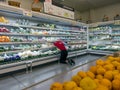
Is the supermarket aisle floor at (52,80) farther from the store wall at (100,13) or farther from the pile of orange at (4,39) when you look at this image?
the store wall at (100,13)

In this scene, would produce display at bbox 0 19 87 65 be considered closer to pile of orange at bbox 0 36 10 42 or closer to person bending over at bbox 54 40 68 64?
pile of orange at bbox 0 36 10 42

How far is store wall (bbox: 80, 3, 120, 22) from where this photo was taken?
933 cm

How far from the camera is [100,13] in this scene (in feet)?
33.2

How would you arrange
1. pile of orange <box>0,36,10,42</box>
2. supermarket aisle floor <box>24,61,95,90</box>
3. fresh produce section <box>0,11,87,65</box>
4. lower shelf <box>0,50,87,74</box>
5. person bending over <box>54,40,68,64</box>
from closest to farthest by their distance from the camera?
1. supermarket aisle floor <box>24,61,95,90</box>
2. lower shelf <box>0,50,87,74</box>
3. pile of orange <box>0,36,10,42</box>
4. fresh produce section <box>0,11,87,65</box>
5. person bending over <box>54,40,68,64</box>

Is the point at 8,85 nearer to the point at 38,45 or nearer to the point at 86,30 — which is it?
the point at 38,45

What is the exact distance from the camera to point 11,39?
4.32 meters

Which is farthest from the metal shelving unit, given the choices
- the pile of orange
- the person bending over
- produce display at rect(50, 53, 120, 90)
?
produce display at rect(50, 53, 120, 90)

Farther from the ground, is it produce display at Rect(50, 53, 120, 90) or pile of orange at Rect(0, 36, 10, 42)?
pile of orange at Rect(0, 36, 10, 42)

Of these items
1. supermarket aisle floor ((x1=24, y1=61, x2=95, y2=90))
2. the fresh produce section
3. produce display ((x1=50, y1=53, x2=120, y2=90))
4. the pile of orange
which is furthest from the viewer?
the fresh produce section

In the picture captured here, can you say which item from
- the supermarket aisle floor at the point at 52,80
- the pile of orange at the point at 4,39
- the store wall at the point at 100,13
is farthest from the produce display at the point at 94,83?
the store wall at the point at 100,13

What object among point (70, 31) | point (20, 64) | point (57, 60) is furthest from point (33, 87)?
point (70, 31)

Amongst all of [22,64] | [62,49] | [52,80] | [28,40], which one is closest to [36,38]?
[28,40]

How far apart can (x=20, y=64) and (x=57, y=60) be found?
2175 millimetres

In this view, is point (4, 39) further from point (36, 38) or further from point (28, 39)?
point (36, 38)
